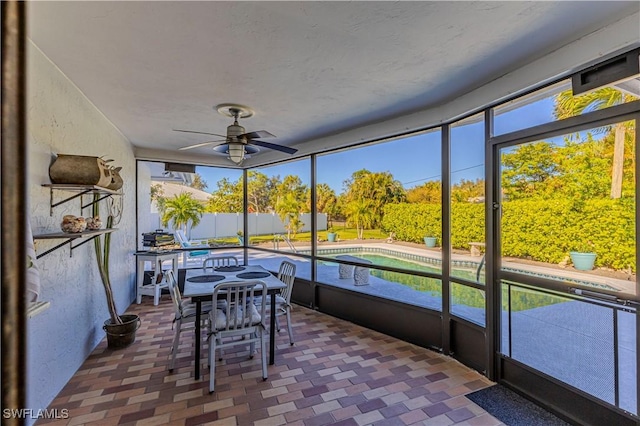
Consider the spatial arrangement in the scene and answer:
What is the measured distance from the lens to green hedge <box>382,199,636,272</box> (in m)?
1.88

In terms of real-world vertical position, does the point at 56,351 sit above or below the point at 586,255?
below

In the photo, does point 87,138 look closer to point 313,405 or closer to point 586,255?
point 313,405

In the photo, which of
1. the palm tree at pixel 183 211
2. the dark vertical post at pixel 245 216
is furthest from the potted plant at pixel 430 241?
the palm tree at pixel 183 211

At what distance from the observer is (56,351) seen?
7.77 feet

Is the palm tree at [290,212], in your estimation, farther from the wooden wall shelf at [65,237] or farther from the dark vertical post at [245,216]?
the wooden wall shelf at [65,237]

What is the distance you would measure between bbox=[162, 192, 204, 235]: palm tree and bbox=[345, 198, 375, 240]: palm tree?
9.57 ft

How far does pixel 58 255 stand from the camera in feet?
7.72

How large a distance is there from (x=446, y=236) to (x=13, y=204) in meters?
3.25

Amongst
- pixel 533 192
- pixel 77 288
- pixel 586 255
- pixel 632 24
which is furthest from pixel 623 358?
pixel 77 288

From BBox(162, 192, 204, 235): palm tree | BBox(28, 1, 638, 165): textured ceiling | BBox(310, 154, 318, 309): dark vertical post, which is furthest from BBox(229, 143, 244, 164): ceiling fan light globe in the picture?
BBox(162, 192, 204, 235): palm tree

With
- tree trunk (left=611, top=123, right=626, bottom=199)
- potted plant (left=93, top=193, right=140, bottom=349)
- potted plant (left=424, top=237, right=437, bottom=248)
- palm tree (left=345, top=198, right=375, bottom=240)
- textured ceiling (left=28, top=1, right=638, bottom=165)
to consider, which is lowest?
potted plant (left=93, top=193, right=140, bottom=349)

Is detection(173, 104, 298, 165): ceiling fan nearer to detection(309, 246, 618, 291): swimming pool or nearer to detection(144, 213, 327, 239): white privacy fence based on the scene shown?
detection(309, 246, 618, 291): swimming pool

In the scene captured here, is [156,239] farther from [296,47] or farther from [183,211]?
[296,47]

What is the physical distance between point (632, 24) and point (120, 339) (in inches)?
183
